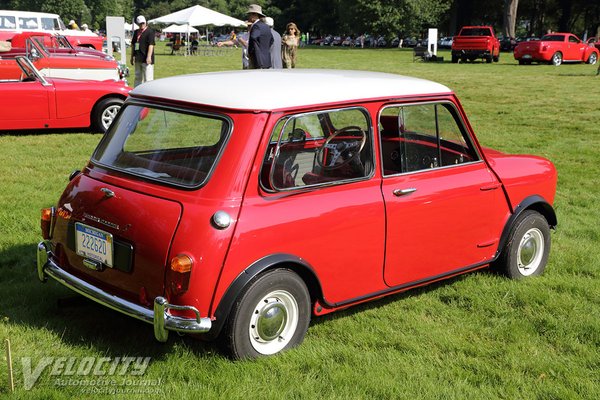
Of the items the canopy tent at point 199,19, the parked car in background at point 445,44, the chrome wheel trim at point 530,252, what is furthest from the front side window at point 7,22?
the parked car in background at point 445,44

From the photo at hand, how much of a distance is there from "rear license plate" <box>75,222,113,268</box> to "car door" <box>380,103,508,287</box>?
169 centimetres

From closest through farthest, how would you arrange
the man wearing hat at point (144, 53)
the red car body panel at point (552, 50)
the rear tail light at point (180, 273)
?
the rear tail light at point (180, 273)
the man wearing hat at point (144, 53)
the red car body panel at point (552, 50)

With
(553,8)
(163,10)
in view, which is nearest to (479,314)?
(553,8)

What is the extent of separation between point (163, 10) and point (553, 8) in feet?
286

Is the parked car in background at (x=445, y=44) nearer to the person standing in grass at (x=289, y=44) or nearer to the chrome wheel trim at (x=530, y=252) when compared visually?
the person standing in grass at (x=289, y=44)

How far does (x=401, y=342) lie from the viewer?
430 centimetres

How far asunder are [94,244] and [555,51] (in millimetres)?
33485

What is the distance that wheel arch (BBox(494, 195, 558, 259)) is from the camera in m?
5.20

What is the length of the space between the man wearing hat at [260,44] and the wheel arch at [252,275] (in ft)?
25.4

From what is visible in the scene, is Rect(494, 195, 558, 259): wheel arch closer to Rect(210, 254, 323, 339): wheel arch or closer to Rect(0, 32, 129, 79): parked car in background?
Rect(210, 254, 323, 339): wheel arch

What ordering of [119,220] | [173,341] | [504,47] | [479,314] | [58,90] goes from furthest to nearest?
[504,47], [58,90], [479,314], [173,341], [119,220]

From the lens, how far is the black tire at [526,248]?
528 centimetres

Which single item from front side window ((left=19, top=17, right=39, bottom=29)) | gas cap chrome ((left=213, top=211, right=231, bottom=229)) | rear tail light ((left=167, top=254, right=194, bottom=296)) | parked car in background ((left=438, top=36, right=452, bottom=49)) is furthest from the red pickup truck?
rear tail light ((left=167, top=254, right=194, bottom=296))

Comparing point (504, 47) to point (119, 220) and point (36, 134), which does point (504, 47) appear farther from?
point (119, 220)
